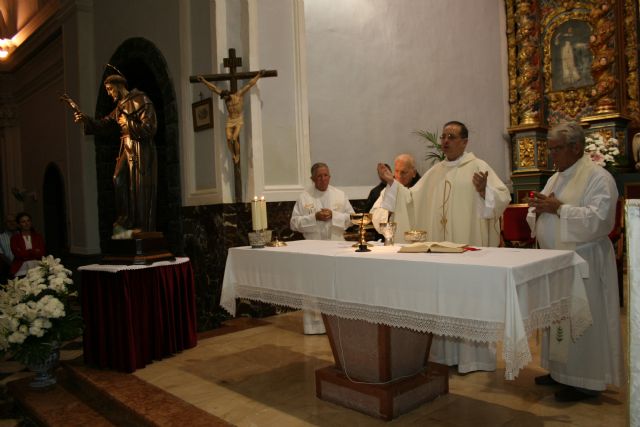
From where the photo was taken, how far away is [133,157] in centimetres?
513

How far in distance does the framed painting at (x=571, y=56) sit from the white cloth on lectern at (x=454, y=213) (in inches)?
263

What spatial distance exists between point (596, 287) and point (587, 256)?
20cm

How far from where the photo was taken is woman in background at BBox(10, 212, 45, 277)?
6.91 metres

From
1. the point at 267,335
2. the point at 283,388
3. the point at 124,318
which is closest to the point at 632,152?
the point at 267,335

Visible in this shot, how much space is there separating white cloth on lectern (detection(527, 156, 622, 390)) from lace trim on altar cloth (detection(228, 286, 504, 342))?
3.15 ft

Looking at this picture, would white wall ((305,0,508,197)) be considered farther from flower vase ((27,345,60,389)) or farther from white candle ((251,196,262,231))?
flower vase ((27,345,60,389))

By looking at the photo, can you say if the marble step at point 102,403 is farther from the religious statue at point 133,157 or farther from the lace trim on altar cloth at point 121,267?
the religious statue at point 133,157

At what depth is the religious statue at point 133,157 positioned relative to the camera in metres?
5.08

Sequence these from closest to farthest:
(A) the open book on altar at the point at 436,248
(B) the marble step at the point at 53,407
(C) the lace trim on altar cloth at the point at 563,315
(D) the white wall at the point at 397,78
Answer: (C) the lace trim on altar cloth at the point at 563,315 → (A) the open book on altar at the point at 436,248 → (B) the marble step at the point at 53,407 → (D) the white wall at the point at 397,78

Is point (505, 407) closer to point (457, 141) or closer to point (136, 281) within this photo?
point (457, 141)

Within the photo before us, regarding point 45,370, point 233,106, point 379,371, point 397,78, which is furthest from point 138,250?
point 397,78

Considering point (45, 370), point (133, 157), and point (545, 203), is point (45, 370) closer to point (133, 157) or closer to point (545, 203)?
point (133, 157)

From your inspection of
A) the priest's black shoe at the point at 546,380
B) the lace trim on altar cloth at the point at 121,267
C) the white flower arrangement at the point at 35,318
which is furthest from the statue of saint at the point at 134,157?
the priest's black shoe at the point at 546,380

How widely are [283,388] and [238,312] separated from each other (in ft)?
8.04
